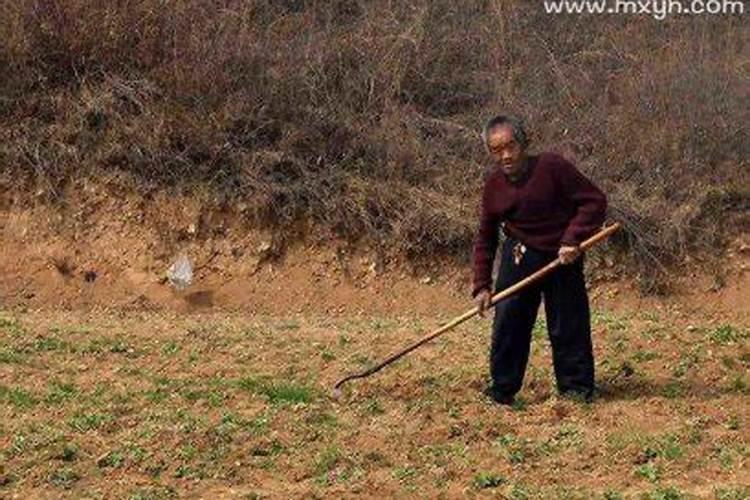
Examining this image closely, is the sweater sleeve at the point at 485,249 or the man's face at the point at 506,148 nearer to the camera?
the man's face at the point at 506,148

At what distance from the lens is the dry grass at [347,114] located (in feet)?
42.7

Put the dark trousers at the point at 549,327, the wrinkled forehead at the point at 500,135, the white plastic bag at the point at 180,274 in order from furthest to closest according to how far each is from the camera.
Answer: the white plastic bag at the point at 180,274
the dark trousers at the point at 549,327
the wrinkled forehead at the point at 500,135

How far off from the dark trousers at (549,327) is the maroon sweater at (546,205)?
0.35 feet

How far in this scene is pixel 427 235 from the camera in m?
13.0

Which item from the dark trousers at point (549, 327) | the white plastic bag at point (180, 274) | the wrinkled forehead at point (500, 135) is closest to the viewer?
the wrinkled forehead at point (500, 135)

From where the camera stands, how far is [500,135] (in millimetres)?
7156

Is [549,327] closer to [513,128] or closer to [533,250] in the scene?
[533,250]

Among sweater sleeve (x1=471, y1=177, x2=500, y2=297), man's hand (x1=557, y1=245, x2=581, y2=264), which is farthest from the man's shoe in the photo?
man's hand (x1=557, y1=245, x2=581, y2=264)

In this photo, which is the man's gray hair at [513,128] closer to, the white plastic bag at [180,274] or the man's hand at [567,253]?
the man's hand at [567,253]

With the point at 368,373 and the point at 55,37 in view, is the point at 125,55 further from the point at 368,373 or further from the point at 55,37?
the point at 368,373

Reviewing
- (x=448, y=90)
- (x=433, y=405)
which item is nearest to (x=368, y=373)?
(x=433, y=405)

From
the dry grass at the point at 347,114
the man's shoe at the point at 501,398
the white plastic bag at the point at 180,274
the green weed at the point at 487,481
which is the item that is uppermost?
the green weed at the point at 487,481

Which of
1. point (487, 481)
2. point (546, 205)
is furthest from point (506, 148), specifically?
point (487, 481)

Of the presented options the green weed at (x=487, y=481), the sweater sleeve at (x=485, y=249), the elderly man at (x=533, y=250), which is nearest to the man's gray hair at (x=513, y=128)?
the elderly man at (x=533, y=250)
